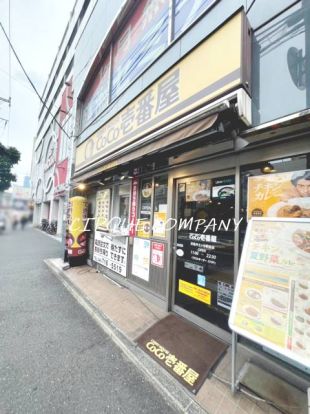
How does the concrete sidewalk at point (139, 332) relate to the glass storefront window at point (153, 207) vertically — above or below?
below

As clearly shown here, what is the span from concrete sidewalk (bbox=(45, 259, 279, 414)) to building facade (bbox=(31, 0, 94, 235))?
7.17 ft

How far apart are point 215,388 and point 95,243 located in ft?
16.1

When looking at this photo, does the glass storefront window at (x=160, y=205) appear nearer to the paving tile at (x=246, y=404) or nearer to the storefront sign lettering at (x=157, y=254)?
the storefront sign lettering at (x=157, y=254)

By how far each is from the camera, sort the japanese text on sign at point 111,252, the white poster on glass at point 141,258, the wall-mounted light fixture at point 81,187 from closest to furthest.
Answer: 1. the white poster on glass at point 141,258
2. the japanese text on sign at point 111,252
3. the wall-mounted light fixture at point 81,187

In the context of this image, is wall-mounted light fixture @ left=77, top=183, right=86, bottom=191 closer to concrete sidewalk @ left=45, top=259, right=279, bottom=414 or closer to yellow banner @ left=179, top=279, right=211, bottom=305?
concrete sidewalk @ left=45, top=259, right=279, bottom=414

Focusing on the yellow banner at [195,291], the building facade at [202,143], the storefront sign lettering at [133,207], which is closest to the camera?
Answer: the building facade at [202,143]

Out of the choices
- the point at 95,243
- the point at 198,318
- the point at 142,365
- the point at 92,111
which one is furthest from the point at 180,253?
the point at 92,111

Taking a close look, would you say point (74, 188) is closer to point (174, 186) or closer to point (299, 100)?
point (174, 186)

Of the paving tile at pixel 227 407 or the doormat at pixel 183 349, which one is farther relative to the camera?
the doormat at pixel 183 349

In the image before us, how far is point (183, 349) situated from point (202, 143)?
3003 millimetres

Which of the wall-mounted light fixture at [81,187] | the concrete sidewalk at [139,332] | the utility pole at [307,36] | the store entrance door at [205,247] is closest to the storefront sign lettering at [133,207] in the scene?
the store entrance door at [205,247]

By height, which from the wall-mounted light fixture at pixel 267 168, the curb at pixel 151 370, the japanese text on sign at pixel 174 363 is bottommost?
the curb at pixel 151 370

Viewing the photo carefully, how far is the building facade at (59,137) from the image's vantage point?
20.9ft

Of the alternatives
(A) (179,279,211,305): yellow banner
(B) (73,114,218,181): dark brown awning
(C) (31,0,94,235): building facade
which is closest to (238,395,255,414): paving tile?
(A) (179,279,211,305): yellow banner
